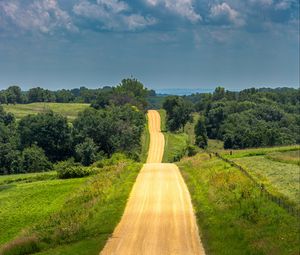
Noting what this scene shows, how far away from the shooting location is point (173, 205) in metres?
41.3

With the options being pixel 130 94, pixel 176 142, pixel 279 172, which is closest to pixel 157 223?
pixel 279 172

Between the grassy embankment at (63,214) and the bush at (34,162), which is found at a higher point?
the grassy embankment at (63,214)

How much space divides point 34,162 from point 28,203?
210ft

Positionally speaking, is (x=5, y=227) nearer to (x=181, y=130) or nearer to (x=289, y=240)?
(x=289, y=240)

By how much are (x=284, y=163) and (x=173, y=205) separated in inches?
1155

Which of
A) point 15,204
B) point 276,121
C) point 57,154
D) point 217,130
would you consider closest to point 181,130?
point 217,130

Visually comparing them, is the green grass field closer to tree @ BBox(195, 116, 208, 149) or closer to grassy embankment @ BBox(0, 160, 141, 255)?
tree @ BBox(195, 116, 208, 149)

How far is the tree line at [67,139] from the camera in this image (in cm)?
12006

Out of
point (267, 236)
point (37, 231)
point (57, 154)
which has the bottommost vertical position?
point (57, 154)

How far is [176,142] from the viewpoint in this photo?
138750 mm

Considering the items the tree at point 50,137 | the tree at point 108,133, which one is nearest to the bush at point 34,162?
the tree at point 50,137

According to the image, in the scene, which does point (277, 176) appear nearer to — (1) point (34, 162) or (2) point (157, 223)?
(2) point (157, 223)

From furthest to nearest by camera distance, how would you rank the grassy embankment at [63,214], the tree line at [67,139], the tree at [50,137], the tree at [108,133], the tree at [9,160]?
the tree at [50,137] < the tree at [108,133] < the tree at [9,160] < the tree line at [67,139] < the grassy embankment at [63,214]

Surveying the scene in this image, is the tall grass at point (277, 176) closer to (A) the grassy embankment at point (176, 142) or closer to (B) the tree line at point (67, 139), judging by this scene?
(A) the grassy embankment at point (176, 142)
